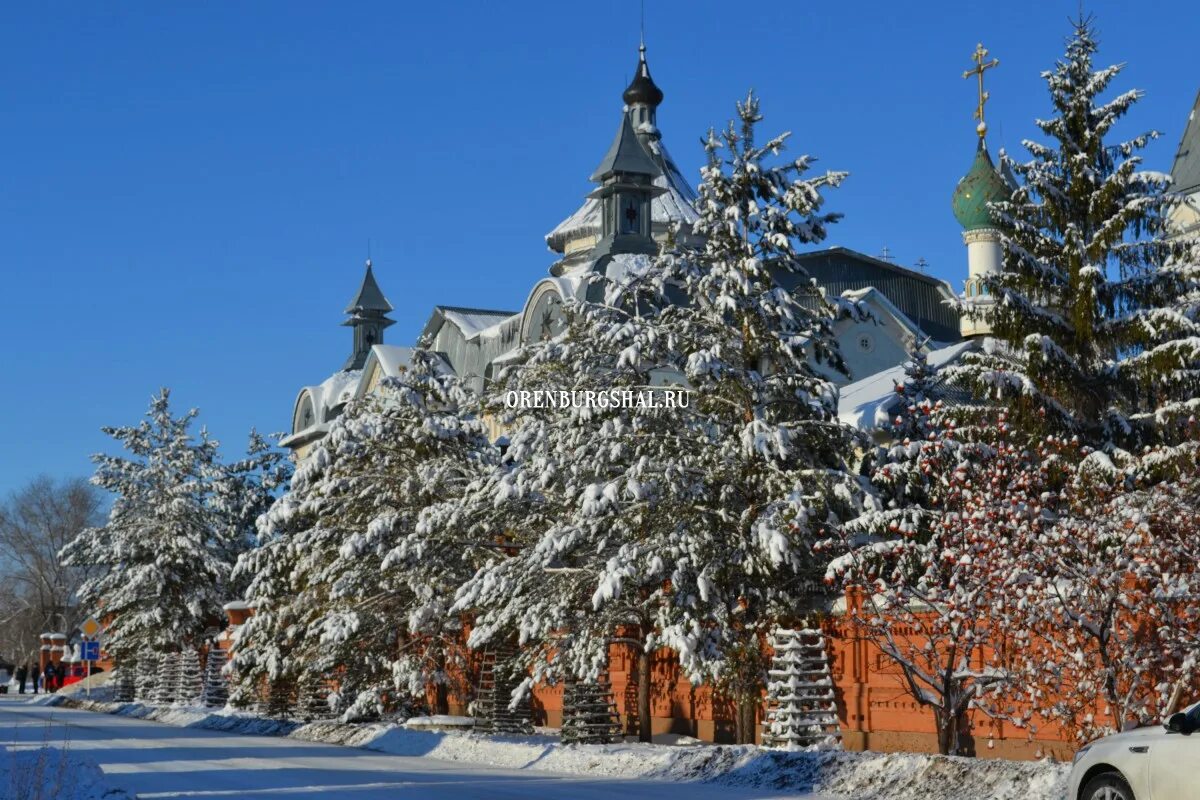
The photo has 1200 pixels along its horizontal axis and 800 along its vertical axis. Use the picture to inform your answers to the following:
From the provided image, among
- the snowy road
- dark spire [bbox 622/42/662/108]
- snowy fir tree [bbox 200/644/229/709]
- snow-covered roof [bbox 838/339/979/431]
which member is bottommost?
the snowy road

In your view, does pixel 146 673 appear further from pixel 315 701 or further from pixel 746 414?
pixel 746 414

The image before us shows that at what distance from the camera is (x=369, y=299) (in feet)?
266

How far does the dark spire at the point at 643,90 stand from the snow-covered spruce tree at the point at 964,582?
60.7 m

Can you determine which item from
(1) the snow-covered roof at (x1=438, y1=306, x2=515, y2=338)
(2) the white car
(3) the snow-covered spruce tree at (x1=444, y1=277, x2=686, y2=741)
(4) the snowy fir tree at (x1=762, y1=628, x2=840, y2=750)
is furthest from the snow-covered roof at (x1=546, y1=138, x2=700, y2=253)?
(2) the white car

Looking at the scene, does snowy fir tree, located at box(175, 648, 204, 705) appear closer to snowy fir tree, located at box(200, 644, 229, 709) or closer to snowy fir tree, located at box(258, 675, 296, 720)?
snowy fir tree, located at box(200, 644, 229, 709)

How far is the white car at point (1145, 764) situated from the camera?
942 centimetres

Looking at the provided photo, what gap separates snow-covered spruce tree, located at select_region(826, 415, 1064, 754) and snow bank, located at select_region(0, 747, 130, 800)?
26.0 feet

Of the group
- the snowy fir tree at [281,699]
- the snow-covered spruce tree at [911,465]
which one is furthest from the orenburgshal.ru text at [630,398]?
the snowy fir tree at [281,699]

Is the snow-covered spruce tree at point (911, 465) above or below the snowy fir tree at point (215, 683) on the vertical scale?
above

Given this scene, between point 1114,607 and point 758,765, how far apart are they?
4.15m

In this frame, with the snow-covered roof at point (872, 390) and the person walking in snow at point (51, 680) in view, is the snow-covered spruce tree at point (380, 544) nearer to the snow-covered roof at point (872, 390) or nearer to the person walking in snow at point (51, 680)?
the snow-covered roof at point (872, 390)

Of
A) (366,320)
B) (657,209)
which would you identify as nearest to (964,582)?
(657,209)

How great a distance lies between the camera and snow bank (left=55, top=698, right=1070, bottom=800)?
14.0m

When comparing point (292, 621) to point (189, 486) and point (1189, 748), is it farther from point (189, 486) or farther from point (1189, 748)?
point (1189, 748)
